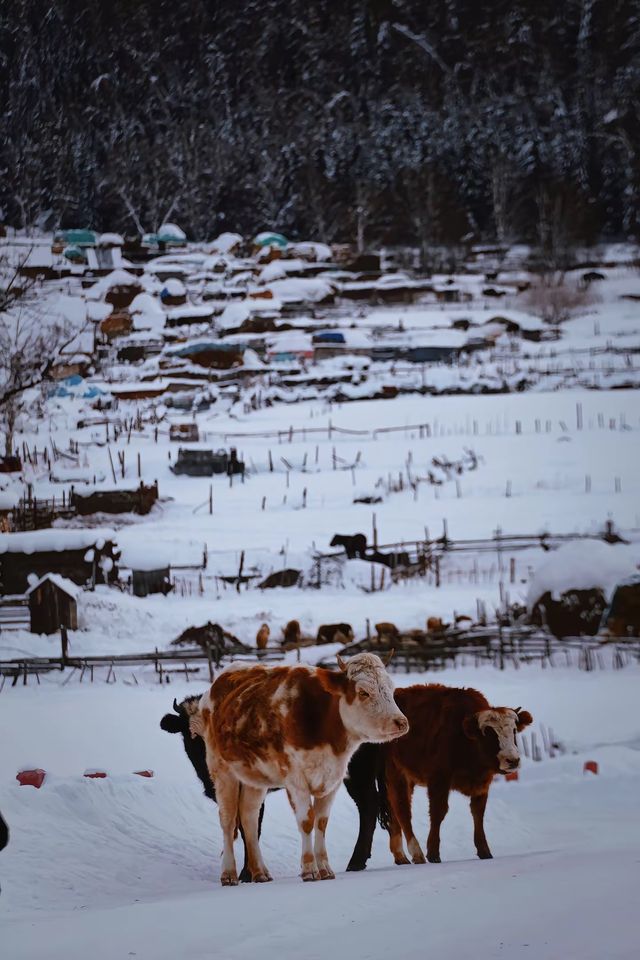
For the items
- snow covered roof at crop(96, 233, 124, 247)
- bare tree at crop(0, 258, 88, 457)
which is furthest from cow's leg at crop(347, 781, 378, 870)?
snow covered roof at crop(96, 233, 124, 247)

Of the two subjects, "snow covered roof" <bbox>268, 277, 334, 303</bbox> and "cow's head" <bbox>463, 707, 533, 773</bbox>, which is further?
"snow covered roof" <bbox>268, 277, 334, 303</bbox>

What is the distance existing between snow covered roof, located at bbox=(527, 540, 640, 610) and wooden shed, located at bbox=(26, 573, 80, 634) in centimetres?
268

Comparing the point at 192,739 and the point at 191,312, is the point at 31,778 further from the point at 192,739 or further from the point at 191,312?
the point at 191,312

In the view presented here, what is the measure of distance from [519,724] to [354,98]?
12.2m

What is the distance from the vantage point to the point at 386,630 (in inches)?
228

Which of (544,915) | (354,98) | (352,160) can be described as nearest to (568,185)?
(352,160)

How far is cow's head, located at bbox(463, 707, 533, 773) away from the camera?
3.17 metres

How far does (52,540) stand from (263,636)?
1364 millimetres

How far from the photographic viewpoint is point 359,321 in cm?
2014

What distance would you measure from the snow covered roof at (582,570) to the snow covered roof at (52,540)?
2587mm

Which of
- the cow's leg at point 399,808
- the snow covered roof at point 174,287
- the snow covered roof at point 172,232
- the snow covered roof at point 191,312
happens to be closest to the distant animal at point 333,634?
the cow's leg at point 399,808

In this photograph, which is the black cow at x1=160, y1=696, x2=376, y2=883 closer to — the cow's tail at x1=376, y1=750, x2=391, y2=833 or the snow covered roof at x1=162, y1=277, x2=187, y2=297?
the cow's tail at x1=376, y1=750, x2=391, y2=833

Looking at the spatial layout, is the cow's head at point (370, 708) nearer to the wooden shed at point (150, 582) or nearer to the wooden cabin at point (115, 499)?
the wooden shed at point (150, 582)

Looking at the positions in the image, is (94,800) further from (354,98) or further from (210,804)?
(354,98)
